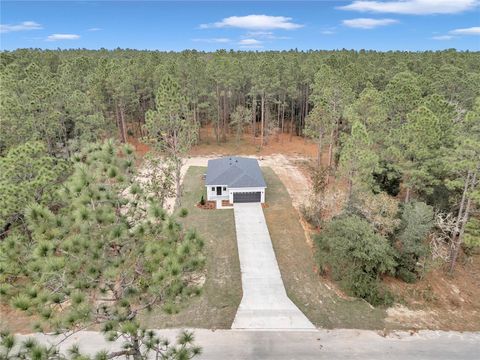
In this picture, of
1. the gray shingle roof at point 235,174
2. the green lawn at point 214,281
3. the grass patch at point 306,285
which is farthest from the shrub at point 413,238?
the gray shingle roof at point 235,174

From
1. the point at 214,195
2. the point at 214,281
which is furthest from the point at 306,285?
the point at 214,195

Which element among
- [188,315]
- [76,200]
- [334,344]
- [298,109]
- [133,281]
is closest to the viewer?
[76,200]

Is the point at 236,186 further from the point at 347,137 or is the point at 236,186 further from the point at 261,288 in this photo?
the point at 261,288

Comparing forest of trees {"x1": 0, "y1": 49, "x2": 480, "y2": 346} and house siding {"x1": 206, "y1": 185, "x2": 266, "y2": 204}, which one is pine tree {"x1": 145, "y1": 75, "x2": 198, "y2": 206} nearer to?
forest of trees {"x1": 0, "y1": 49, "x2": 480, "y2": 346}

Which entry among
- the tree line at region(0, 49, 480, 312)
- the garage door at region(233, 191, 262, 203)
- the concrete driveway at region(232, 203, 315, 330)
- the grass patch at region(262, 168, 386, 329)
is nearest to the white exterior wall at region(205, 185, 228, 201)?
the garage door at region(233, 191, 262, 203)

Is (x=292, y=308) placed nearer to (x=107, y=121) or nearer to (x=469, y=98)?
(x=107, y=121)

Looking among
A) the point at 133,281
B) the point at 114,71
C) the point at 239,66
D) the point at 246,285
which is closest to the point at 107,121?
the point at 114,71

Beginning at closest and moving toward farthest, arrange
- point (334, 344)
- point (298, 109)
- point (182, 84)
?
point (334, 344), point (182, 84), point (298, 109)
